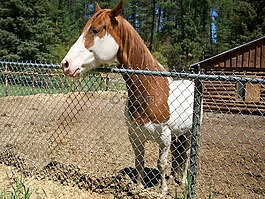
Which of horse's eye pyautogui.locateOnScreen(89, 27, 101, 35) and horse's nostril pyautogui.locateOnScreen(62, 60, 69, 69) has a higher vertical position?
horse's eye pyautogui.locateOnScreen(89, 27, 101, 35)

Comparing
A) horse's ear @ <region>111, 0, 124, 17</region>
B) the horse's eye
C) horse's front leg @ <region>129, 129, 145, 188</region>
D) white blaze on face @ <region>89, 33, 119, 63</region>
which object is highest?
horse's ear @ <region>111, 0, 124, 17</region>

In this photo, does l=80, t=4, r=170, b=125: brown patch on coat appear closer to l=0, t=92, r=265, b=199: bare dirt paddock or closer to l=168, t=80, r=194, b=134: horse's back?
l=168, t=80, r=194, b=134: horse's back

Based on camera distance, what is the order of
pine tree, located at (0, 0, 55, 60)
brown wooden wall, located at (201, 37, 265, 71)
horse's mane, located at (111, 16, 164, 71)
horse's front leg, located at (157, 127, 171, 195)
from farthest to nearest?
pine tree, located at (0, 0, 55, 60)
brown wooden wall, located at (201, 37, 265, 71)
horse's front leg, located at (157, 127, 171, 195)
horse's mane, located at (111, 16, 164, 71)

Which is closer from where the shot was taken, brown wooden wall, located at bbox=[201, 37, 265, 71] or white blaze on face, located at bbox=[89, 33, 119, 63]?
white blaze on face, located at bbox=[89, 33, 119, 63]

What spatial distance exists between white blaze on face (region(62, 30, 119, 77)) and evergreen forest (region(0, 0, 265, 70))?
8840 millimetres

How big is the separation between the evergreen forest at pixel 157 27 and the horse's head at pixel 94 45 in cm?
883

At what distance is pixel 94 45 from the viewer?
7.79 feet

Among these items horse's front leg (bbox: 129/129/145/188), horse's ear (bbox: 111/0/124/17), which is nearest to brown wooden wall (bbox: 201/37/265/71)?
horse's front leg (bbox: 129/129/145/188)

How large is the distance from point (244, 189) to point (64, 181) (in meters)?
2.19

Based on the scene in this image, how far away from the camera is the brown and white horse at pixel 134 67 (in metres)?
2.38

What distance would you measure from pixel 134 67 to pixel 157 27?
4178 cm

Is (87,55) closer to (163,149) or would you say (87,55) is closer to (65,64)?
(65,64)

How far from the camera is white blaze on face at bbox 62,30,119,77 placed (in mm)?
2277

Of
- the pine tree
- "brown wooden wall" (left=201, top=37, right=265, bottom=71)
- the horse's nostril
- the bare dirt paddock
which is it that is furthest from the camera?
the pine tree
